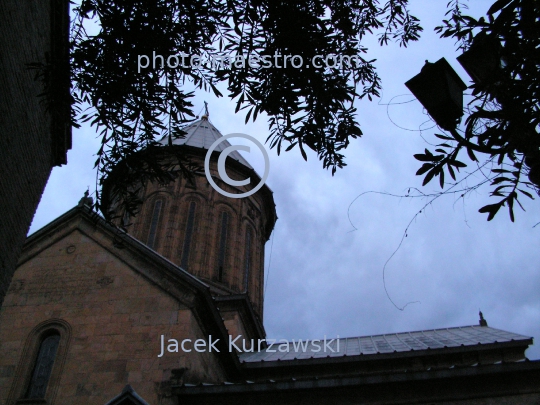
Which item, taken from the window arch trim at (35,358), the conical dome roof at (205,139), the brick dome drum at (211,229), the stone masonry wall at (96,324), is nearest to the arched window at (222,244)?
the brick dome drum at (211,229)

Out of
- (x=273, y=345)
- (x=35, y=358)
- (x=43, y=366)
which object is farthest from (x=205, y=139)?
(x=43, y=366)

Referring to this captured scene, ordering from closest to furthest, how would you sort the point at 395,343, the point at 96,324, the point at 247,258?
1. the point at 96,324
2. the point at 395,343
3. the point at 247,258

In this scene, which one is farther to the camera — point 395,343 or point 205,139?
point 205,139

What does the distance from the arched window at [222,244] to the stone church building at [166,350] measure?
2165 millimetres

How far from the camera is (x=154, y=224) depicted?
16125mm

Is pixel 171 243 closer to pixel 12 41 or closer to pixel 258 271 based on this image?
pixel 258 271

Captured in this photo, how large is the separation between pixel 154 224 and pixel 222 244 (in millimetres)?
2329

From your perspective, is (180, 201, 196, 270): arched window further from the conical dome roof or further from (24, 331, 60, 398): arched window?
(24, 331, 60, 398): arched window

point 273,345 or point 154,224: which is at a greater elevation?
point 154,224

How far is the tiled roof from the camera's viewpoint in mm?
11722

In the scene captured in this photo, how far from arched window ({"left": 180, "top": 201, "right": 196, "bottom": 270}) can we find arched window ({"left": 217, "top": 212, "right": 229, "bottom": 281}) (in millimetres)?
970

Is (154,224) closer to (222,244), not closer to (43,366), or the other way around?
(222,244)

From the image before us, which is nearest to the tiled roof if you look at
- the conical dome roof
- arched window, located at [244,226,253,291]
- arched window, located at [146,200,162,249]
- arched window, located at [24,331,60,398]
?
arched window, located at [244,226,253,291]

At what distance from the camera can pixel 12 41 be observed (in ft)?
19.3
